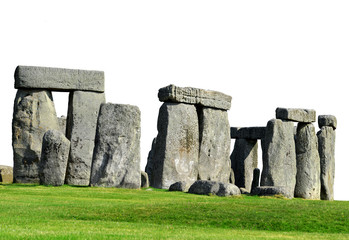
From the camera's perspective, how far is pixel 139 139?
993 inches

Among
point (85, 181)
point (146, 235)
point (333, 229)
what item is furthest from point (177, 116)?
point (146, 235)

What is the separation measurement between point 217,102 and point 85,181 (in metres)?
7.64

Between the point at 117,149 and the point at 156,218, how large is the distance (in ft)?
25.5

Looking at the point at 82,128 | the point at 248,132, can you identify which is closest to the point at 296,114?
the point at 248,132

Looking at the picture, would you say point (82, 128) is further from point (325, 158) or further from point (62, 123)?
point (325, 158)

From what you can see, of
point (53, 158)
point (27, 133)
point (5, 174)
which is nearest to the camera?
point (53, 158)

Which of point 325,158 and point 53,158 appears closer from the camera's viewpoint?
point 53,158

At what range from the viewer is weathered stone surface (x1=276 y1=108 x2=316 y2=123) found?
3002 centimetres

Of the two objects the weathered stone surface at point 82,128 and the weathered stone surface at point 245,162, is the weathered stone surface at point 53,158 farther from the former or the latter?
the weathered stone surface at point 245,162

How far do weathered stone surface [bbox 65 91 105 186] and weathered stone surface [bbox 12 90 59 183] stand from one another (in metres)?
1.30

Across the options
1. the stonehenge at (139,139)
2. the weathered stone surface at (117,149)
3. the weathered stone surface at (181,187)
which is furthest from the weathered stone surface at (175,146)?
the weathered stone surface at (117,149)

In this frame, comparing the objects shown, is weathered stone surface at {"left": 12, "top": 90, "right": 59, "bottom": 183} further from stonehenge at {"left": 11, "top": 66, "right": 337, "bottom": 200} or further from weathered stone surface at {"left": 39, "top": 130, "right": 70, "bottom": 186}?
weathered stone surface at {"left": 39, "top": 130, "right": 70, "bottom": 186}

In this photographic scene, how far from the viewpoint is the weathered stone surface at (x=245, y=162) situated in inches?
1396

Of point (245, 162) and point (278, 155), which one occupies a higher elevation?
point (278, 155)
